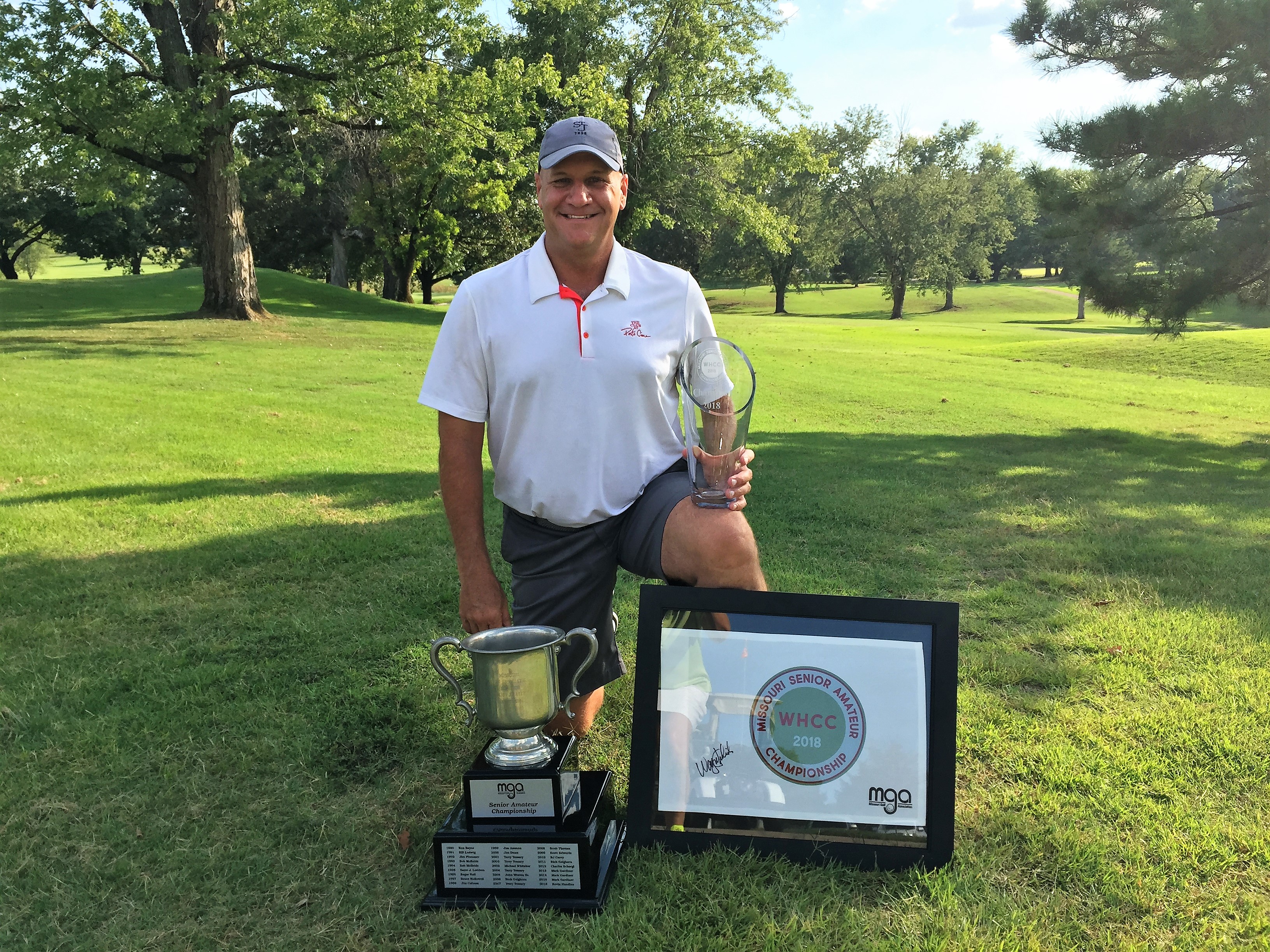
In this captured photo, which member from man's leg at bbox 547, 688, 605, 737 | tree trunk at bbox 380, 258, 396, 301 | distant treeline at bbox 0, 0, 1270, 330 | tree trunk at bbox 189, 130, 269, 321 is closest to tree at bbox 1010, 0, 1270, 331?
distant treeline at bbox 0, 0, 1270, 330

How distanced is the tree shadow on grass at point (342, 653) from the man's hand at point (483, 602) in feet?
1.60

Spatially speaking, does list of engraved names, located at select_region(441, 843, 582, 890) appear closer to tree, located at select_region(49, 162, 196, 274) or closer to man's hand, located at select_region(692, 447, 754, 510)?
man's hand, located at select_region(692, 447, 754, 510)

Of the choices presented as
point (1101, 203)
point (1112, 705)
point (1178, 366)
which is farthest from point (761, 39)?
point (1112, 705)

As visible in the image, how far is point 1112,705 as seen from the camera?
10.9 ft

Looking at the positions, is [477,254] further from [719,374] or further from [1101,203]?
[719,374]

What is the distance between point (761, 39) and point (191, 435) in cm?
2611

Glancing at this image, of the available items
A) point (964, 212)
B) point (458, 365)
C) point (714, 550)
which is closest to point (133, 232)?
point (964, 212)

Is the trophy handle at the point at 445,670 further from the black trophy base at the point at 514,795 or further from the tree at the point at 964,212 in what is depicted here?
the tree at the point at 964,212

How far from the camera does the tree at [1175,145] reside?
378 inches

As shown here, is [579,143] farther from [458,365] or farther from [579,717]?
[579,717]

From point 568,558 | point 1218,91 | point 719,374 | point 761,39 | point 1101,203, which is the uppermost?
point 761,39

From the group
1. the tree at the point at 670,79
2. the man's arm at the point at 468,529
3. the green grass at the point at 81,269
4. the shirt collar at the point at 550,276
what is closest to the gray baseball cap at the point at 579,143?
the shirt collar at the point at 550,276

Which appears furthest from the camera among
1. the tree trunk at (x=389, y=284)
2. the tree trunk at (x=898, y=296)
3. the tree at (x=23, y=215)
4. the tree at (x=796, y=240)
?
the tree trunk at (x=898, y=296)

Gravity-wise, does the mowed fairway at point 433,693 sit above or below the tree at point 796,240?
below
